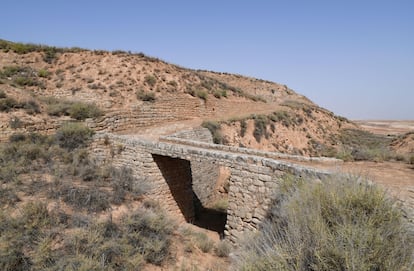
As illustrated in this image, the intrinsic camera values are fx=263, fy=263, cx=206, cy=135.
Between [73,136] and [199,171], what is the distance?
5540 mm

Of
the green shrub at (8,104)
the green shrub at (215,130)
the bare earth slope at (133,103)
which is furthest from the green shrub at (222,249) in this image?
the green shrub at (8,104)

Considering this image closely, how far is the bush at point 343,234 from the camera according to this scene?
3143 millimetres

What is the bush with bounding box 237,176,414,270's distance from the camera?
10.3 ft

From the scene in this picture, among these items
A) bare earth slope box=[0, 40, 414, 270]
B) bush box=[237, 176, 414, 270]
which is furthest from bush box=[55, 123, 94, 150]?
bush box=[237, 176, 414, 270]

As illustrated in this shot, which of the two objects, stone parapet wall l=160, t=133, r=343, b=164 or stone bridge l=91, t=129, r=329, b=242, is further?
stone parapet wall l=160, t=133, r=343, b=164

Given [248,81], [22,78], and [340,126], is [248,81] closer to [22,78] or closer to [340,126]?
[340,126]

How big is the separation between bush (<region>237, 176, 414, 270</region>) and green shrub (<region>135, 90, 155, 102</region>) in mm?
14135

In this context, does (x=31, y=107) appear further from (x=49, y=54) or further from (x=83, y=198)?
(x=49, y=54)

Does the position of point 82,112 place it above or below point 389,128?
below

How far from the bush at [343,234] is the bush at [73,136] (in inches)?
348

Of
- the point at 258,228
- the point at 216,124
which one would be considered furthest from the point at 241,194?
the point at 216,124

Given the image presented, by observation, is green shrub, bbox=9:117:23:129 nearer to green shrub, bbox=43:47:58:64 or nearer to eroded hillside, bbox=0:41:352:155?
eroded hillside, bbox=0:41:352:155

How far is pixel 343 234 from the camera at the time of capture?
3332 millimetres

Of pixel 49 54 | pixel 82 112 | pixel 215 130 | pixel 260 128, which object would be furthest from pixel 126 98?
pixel 260 128
